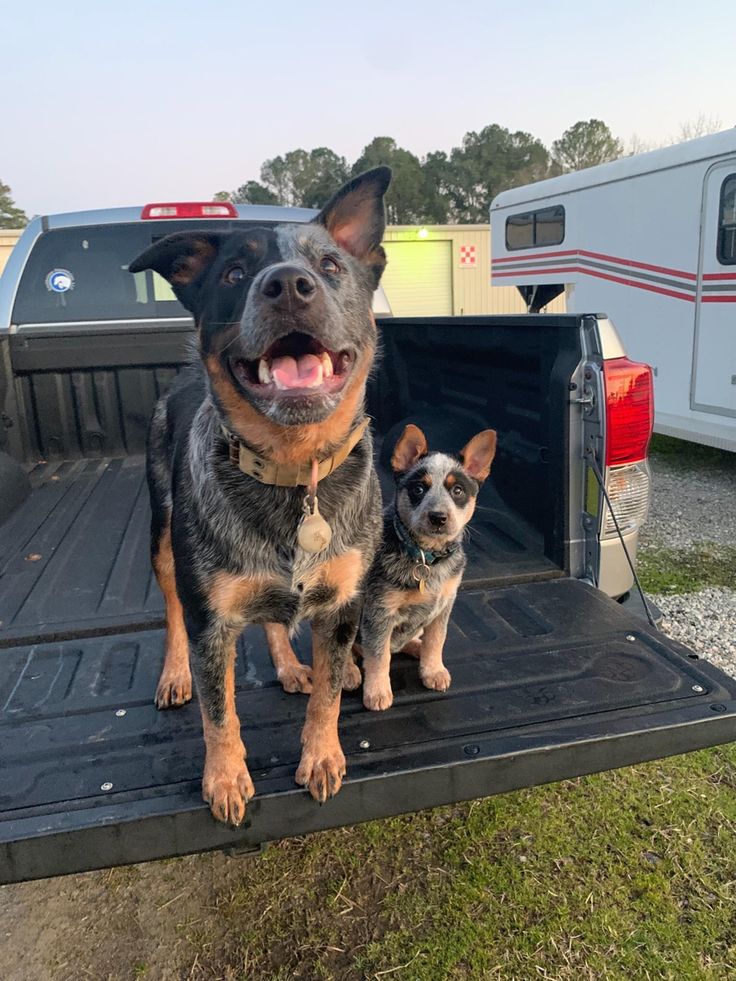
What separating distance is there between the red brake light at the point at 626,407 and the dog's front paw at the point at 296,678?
57.6 inches

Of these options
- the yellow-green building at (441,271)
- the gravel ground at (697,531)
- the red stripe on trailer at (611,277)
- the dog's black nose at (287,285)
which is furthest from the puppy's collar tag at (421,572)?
the yellow-green building at (441,271)

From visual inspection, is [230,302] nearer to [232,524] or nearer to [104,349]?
[232,524]

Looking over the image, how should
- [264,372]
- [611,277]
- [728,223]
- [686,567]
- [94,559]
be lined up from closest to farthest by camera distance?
[264,372]
[94,559]
[686,567]
[728,223]
[611,277]

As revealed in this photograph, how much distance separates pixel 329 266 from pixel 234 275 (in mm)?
282

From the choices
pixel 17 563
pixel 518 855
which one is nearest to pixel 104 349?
pixel 17 563

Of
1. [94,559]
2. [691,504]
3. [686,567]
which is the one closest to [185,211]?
[94,559]

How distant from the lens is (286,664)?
2.70m

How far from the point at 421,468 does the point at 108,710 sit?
141 cm

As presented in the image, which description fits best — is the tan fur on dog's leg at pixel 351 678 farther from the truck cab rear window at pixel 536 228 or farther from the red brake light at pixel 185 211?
the truck cab rear window at pixel 536 228

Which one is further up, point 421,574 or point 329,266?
point 329,266

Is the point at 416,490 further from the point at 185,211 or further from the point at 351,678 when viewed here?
the point at 185,211

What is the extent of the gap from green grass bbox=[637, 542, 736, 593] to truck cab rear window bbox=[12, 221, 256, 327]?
161 inches

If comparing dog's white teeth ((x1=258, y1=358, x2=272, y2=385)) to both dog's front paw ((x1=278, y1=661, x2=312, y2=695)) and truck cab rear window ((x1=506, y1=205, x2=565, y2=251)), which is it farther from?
truck cab rear window ((x1=506, y1=205, x2=565, y2=251))

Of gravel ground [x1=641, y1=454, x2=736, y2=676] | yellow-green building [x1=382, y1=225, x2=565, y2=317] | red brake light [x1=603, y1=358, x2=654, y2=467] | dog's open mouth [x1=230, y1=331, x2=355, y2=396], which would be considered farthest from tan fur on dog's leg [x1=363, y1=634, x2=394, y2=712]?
yellow-green building [x1=382, y1=225, x2=565, y2=317]
